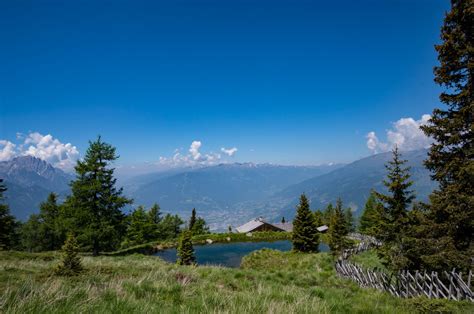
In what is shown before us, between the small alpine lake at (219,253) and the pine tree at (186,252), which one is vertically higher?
the pine tree at (186,252)

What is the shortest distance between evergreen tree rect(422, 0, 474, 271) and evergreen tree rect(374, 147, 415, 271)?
400 centimetres

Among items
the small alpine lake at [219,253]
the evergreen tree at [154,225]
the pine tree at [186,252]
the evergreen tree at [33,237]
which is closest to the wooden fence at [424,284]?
the pine tree at [186,252]

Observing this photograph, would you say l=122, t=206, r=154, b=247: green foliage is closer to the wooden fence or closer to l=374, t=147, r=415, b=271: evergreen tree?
the wooden fence

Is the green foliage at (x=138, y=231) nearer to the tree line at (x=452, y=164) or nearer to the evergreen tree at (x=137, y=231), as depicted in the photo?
the evergreen tree at (x=137, y=231)

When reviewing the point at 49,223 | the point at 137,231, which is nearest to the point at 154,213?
the point at 137,231

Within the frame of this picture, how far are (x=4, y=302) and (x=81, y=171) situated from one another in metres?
27.5

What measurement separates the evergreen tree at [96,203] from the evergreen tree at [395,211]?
2427cm

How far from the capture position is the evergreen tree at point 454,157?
10.8m

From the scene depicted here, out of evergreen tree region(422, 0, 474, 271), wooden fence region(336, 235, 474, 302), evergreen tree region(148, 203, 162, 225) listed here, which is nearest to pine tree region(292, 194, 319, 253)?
wooden fence region(336, 235, 474, 302)

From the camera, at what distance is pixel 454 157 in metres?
11.7

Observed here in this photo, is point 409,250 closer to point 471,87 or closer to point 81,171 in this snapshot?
point 471,87

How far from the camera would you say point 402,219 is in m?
16.6

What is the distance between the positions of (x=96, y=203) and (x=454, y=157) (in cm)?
2930

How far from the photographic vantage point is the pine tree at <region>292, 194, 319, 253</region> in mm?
37156
